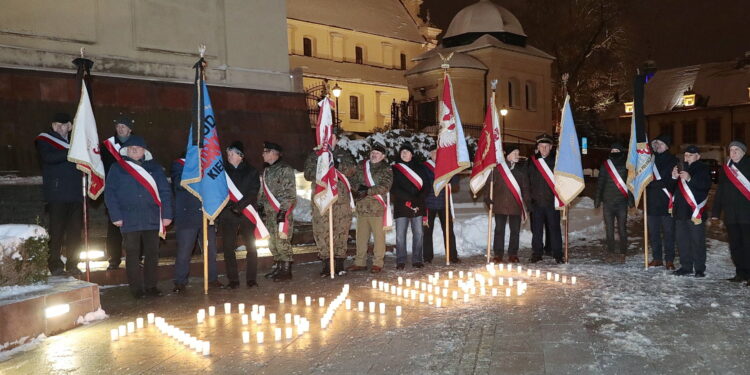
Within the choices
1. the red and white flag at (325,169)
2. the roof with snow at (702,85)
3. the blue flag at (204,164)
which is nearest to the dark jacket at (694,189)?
the red and white flag at (325,169)

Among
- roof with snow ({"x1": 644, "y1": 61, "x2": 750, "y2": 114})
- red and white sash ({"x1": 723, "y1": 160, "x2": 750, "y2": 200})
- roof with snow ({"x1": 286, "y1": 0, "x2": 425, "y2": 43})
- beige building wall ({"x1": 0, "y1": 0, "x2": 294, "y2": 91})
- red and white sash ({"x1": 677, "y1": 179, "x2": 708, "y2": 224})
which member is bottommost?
red and white sash ({"x1": 677, "y1": 179, "x2": 708, "y2": 224})

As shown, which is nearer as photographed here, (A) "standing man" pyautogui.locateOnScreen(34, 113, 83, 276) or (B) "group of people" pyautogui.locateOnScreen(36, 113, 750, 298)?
(B) "group of people" pyautogui.locateOnScreen(36, 113, 750, 298)

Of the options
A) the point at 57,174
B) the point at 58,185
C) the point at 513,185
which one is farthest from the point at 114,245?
→ the point at 513,185

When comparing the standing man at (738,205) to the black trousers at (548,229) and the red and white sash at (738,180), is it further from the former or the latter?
the black trousers at (548,229)

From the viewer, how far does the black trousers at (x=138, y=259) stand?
8.54 m

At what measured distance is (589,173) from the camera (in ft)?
112

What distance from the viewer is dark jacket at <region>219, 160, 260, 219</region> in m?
9.34

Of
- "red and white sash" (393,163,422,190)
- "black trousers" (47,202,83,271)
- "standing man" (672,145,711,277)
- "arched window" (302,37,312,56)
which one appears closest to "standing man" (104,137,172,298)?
"black trousers" (47,202,83,271)

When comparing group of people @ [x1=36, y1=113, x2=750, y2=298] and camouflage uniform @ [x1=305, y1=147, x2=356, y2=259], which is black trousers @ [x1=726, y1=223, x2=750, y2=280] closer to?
group of people @ [x1=36, y1=113, x2=750, y2=298]

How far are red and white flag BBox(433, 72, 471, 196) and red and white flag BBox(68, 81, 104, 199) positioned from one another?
550 centimetres

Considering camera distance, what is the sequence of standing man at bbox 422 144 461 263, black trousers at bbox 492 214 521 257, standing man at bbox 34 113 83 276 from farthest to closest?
black trousers at bbox 492 214 521 257 → standing man at bbox 422 144 461 263 → standing man at bbox 34 113 83 276

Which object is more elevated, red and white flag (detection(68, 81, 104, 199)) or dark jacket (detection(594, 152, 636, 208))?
red and white flag (detection(68, 81, 104, 199))

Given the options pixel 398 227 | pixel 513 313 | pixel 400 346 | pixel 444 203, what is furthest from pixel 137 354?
pixel 444 203

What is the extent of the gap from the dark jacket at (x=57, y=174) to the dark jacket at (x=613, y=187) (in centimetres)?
921
